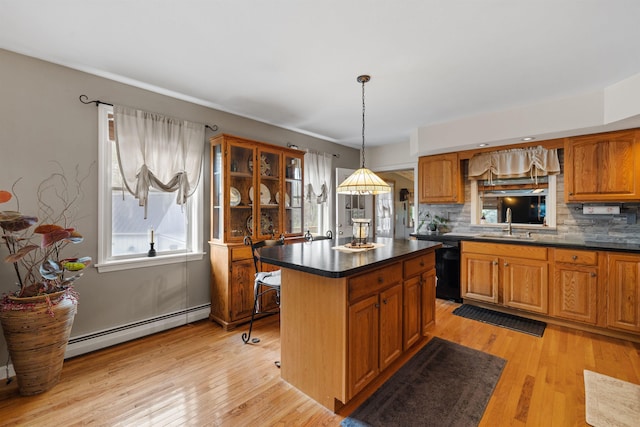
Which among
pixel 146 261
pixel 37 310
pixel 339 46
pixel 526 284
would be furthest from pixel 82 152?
pixel 526 284

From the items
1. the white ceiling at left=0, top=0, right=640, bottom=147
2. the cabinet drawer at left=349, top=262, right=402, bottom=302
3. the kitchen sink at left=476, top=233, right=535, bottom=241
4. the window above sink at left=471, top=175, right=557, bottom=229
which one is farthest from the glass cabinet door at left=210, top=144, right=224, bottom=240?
the window above sink at left=471, top=175, right=557, bottom=229

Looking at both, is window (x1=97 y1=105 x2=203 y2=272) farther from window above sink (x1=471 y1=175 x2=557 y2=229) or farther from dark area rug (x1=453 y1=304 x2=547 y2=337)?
window above sink (x1=471 y1=175 x2=557 y2=229)

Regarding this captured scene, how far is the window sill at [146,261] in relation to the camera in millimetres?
2719

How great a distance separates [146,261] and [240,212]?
1.07 meters

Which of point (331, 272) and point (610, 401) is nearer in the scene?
point (331, 272)

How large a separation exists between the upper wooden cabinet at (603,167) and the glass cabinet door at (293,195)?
3221 millimetres

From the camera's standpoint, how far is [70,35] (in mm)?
2059

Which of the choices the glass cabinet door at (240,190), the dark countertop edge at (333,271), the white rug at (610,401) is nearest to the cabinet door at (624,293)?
the white rug at (610,401)

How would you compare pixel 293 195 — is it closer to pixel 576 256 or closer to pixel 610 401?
pixel 576 256

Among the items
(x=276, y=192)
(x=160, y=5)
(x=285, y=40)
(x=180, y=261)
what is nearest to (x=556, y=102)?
(x=285, y=40)

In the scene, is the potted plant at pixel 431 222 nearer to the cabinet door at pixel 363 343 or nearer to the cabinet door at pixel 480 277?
the cabinet door at pixel 480 277

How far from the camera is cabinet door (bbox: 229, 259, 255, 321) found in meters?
3.19

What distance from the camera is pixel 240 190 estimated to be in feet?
11.4

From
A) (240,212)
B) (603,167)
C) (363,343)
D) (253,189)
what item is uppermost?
(603,167)
